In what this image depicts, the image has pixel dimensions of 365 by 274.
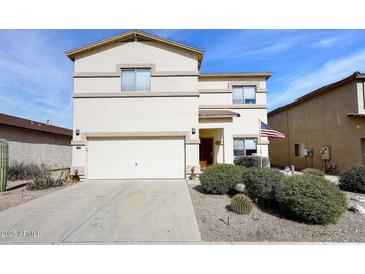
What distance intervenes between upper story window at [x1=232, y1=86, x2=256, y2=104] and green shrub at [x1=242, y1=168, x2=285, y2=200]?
10206 mm

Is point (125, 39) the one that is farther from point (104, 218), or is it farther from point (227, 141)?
point (104, 218)

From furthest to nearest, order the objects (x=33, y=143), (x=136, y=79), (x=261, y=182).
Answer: (x=33, y=143)
(x=136, y=79)
(x=261, y=182)

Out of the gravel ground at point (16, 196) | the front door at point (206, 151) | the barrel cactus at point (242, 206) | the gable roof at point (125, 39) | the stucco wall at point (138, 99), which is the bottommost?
the gravel ground at point (16, 196)

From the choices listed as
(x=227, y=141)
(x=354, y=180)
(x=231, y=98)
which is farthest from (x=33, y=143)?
(x=354, y=180)

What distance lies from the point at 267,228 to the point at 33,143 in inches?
734

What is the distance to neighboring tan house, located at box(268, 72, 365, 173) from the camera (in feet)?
47.8

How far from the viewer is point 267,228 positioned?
581 centimetres

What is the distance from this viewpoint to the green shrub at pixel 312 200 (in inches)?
234

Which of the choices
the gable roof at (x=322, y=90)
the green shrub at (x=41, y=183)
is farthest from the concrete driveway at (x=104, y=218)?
the gable roof at (x=322, y=90)

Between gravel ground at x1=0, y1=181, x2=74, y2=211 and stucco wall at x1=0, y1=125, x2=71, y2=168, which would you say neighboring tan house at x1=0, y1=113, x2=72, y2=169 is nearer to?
stucco wall at x1=0, y1=125, x2=71, y2=168

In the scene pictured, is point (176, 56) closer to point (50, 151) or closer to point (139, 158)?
point (139, 158)

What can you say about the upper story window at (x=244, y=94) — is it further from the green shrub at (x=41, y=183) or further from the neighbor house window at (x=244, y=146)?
the green shrub at (x=41, y=183)

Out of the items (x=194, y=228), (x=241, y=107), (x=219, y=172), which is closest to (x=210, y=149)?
(x=241, y=107)

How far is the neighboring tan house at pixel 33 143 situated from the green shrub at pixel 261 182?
52.1ft
